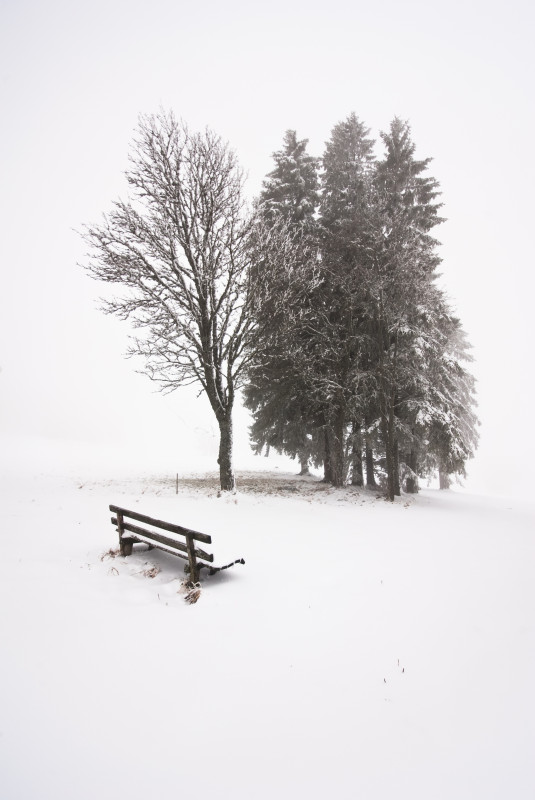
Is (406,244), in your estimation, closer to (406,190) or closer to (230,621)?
(406,190)

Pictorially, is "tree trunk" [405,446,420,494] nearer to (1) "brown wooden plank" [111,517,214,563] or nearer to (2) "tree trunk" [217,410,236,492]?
(2) "tree trunk" [217,410,236,492]

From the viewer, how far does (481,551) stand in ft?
27.3

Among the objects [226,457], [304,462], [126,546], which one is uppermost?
[226,457]

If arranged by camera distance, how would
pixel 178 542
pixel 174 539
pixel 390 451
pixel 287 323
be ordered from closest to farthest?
pixel 178 542, pixel 174 539, pixel 287 323, pixel 390 451

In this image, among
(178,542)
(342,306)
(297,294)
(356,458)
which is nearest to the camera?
(178,542)

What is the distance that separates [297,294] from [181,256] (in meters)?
4.30

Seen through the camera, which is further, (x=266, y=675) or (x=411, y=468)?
(x=411, y=468)

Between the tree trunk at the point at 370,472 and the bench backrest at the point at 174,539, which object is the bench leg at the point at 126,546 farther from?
the tree trunk at the point at 370,472

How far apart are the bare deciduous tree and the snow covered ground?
668 cm

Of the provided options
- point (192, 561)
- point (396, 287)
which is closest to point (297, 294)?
point (396, 287)

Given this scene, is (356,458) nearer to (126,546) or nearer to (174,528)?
(126,546)

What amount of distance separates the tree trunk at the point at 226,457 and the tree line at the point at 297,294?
51 millimetres

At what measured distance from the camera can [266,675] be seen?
12.8ft

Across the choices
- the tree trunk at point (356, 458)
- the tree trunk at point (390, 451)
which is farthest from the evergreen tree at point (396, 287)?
the tree trunk at point (356, 458)
